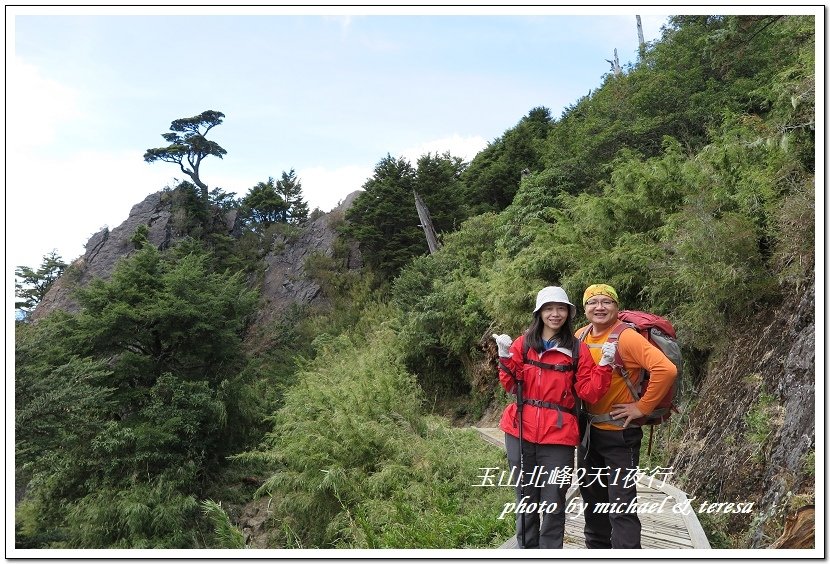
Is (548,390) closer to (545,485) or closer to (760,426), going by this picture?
(545,485)

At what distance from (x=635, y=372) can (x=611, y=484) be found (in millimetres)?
647

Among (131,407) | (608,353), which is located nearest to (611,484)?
(608,353)

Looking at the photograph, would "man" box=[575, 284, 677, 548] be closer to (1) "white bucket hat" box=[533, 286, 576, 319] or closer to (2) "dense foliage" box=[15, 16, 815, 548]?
(1) "white bucket hat" box=[533, 286, 576, 319]

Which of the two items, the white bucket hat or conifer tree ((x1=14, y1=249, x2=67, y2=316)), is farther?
conifer tree ((x1=14, y1=249, x2=67, y2=316))

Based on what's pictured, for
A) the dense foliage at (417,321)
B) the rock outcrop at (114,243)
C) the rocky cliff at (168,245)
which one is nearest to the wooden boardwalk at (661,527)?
the dense foliage at (417,321)

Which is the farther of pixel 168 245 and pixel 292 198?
pixel 292 198

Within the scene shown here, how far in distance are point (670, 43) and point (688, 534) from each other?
16.1 meters

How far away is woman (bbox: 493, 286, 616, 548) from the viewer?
320cm

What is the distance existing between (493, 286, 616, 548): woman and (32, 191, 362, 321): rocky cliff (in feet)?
72.4

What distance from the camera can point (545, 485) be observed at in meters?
3.22

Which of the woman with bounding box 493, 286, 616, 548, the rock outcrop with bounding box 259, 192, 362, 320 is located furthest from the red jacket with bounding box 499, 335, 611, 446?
the rock outcrop with bounding box 259, 192, 362, 320

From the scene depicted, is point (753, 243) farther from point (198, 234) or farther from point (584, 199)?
point (198, 234)

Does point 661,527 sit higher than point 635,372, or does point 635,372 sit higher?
point 635,372

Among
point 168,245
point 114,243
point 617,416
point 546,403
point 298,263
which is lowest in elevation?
point 617,416
